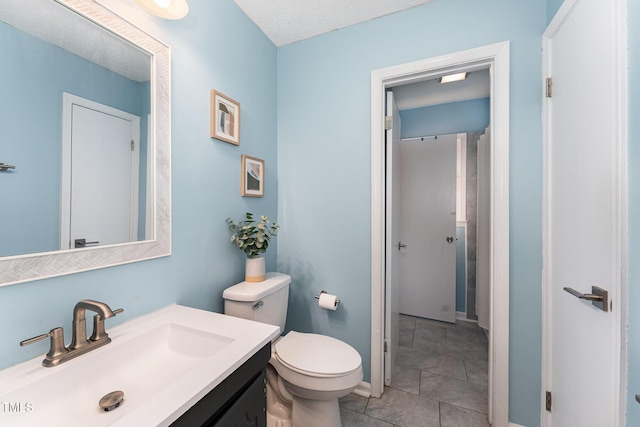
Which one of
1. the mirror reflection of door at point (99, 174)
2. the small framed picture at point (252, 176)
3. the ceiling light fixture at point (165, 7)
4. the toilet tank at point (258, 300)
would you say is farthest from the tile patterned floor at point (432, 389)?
the ceiling light fixture at point (165, 7)

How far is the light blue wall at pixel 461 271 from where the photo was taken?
115 inches

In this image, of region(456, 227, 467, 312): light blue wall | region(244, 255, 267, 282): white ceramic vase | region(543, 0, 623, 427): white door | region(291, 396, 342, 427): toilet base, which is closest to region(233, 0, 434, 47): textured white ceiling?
region(543, 0, 623, 427): white door

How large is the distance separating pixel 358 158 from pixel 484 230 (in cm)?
157

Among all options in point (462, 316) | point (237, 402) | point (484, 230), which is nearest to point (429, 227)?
point (484, 230)

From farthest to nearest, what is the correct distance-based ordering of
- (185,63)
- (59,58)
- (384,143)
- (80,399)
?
1. (384,143)
2. (185,63)
3. (59,58)
4. (80,399)

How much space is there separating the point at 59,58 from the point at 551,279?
2224 millimetres

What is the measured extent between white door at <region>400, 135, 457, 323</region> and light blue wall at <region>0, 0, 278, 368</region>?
6.12 ft

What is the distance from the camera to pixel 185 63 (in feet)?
4.00

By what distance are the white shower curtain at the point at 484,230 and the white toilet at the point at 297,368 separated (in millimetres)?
1723

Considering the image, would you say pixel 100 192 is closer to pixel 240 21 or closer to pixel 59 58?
pixel 59 58

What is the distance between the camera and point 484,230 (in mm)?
2400

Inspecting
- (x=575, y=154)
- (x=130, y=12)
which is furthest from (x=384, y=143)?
(x=130, y=12)

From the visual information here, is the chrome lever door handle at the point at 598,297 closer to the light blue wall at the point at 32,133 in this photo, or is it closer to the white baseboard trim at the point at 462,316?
the light blue wall at the point at 32,133

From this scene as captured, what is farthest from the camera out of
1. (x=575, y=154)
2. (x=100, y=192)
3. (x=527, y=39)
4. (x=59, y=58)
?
(x=527, y=39)
